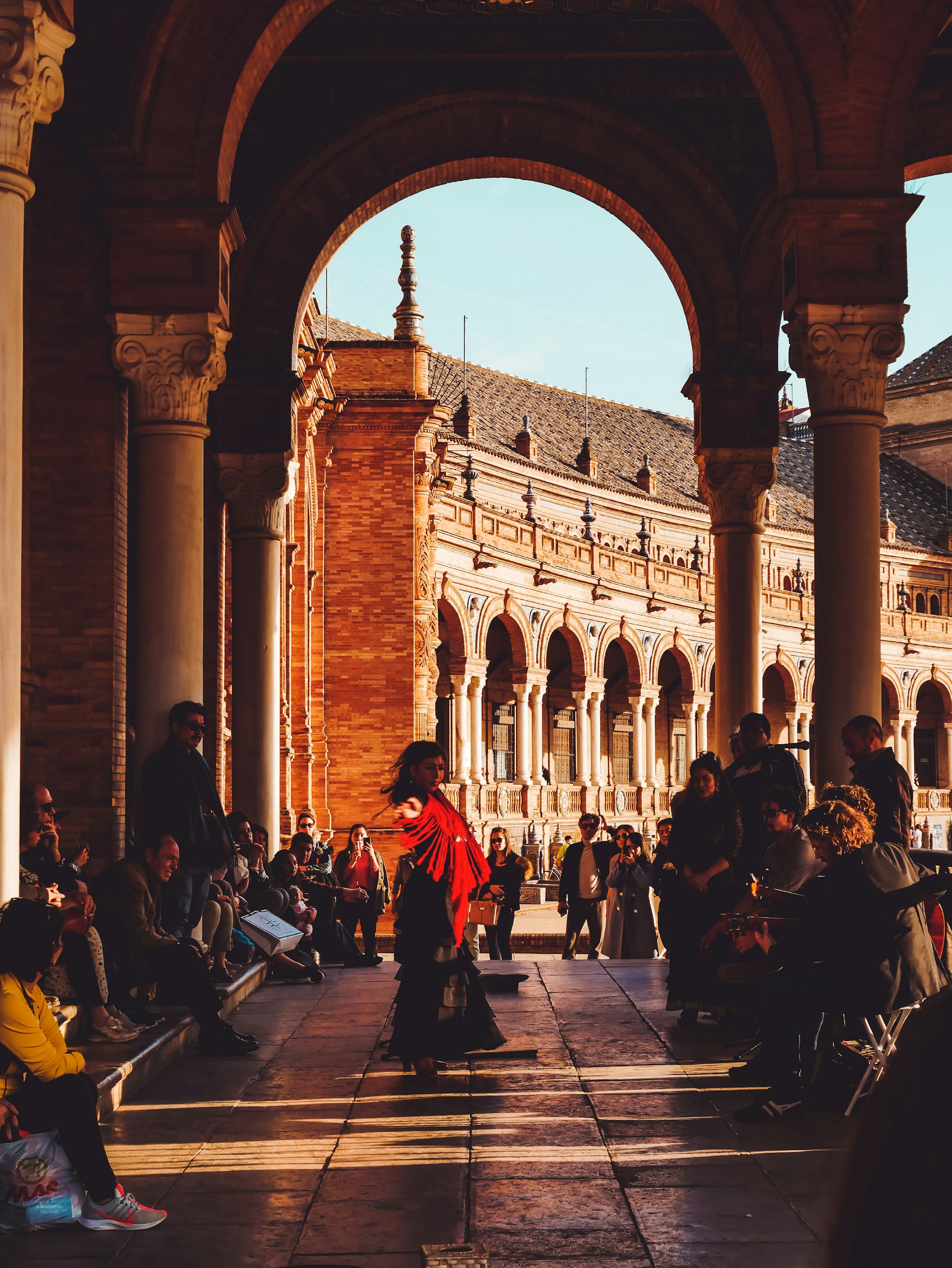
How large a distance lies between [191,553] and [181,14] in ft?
11.0

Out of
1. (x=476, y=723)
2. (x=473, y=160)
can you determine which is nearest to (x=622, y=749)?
(x=476, y=723)

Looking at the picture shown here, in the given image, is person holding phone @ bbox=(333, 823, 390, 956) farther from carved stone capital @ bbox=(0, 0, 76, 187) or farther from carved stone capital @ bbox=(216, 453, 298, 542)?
carved stone capital @ bbox=(0, 0, 76, 187)

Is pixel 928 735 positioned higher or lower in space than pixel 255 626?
lower

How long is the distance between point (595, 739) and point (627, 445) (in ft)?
73.7

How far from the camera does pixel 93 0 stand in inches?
375

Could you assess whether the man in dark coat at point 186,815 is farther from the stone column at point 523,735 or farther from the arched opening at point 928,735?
the arched opening at point 928,735

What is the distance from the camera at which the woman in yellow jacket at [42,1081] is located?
4664 millimetres

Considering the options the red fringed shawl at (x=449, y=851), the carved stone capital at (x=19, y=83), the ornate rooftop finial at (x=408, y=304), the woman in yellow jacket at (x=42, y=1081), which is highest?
the ornate rooftop finial at (x=408, y=304)

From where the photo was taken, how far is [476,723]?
3622cm

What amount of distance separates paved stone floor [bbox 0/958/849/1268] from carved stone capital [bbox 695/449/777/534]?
21.2 ft

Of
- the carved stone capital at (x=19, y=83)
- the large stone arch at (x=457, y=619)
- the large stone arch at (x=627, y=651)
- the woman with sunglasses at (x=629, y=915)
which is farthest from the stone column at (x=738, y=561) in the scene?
the large stone arch at (x=627, y=651)

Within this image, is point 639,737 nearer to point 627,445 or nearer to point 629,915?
point 627,445

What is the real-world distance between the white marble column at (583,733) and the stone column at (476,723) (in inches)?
172

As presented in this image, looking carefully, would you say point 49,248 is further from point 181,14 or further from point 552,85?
point 552,85
